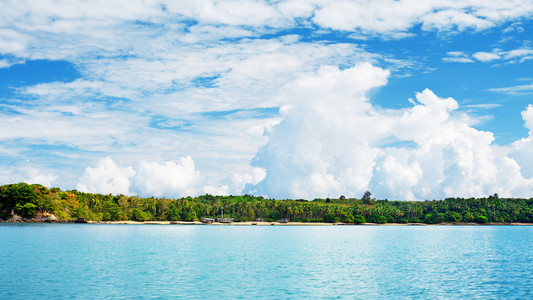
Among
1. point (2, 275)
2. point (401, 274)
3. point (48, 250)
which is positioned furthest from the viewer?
point (48, 250)

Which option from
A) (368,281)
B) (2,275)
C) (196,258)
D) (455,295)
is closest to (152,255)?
(196,258)

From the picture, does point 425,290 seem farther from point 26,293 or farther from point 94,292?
point 26,293

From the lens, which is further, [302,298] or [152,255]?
[152,255]

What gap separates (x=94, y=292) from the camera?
3975cm

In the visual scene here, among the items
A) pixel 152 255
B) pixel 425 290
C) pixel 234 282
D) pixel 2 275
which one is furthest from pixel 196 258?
pixel 425 290

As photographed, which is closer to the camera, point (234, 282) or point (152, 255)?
point (234, 282)

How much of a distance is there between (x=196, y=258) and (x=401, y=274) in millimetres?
31953

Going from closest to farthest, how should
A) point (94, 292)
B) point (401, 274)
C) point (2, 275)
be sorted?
point (94, 292), point (2, 275), point (401, 274)

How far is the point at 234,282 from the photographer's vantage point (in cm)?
4731

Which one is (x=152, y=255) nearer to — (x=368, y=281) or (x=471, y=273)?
(x=368, y=281)

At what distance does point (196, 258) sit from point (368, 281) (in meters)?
31.2

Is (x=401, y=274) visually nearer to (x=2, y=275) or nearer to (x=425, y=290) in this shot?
(x=425, y=290)

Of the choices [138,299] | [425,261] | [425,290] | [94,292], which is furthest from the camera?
[425,261]

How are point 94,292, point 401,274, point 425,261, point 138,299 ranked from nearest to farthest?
1. point 138,299
2. point 94,292
3. point 401,274
4. point 425,261
